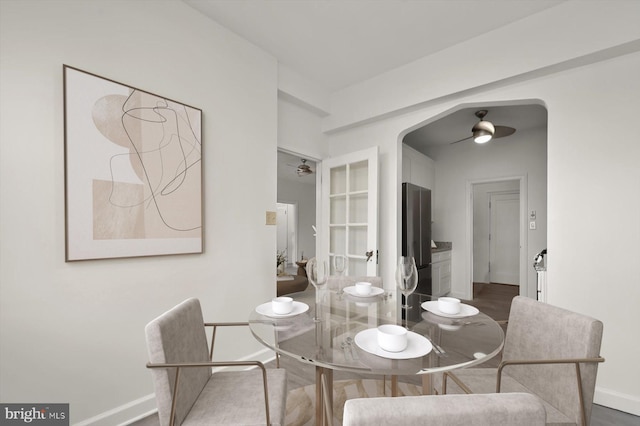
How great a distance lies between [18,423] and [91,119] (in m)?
1.62

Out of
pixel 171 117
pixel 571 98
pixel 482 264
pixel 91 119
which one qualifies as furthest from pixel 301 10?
pixel 482 264

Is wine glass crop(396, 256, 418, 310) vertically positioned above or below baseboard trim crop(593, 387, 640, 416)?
above

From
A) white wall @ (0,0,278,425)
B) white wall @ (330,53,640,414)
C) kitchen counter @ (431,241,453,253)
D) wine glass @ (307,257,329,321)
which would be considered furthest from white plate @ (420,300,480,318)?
kitchen counter @ (431,241,453,253)

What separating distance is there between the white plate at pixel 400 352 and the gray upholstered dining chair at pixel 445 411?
411mm

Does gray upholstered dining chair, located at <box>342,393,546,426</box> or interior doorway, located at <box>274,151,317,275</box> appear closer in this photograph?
gray upholstered dining chair, located at <box>342,393,546,426</box>

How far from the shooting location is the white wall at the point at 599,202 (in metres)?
1.94

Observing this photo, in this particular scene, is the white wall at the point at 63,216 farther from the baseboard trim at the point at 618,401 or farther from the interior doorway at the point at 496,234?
the interior doorway at the point at 496,234

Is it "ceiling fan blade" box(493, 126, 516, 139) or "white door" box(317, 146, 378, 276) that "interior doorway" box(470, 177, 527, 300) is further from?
"white door" box(317, 146, 378, 276)

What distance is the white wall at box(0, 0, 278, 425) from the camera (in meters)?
1.44

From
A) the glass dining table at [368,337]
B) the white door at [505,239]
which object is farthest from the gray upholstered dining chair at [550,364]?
the white door at [505,239]

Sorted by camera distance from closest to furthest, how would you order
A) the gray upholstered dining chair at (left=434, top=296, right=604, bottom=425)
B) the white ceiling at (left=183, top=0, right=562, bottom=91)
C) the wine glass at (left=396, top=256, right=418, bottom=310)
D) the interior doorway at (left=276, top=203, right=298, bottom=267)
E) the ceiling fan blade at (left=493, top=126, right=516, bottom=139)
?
1. the gray upholstered dining chair at (left=434, top=296, right=604, bottom=425)
2. the wine glass at (left=396, top=256, right=418, bottom=310)
3. the white ceiling at (left=183, top=0, right=562, bottom=91)
4. the ceiling fan blade at (left=493, top=126, right=516, bottom=139)
5. the interior doorway at (left=276, top=203, right=298, bottom=267)

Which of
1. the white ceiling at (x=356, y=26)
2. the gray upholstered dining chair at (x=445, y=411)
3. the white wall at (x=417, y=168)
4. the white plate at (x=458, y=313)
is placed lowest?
the white plate at (x=458, y=313)

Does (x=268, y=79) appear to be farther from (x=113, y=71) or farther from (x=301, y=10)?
(x=113, y=71)

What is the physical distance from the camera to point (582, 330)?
1139mm
